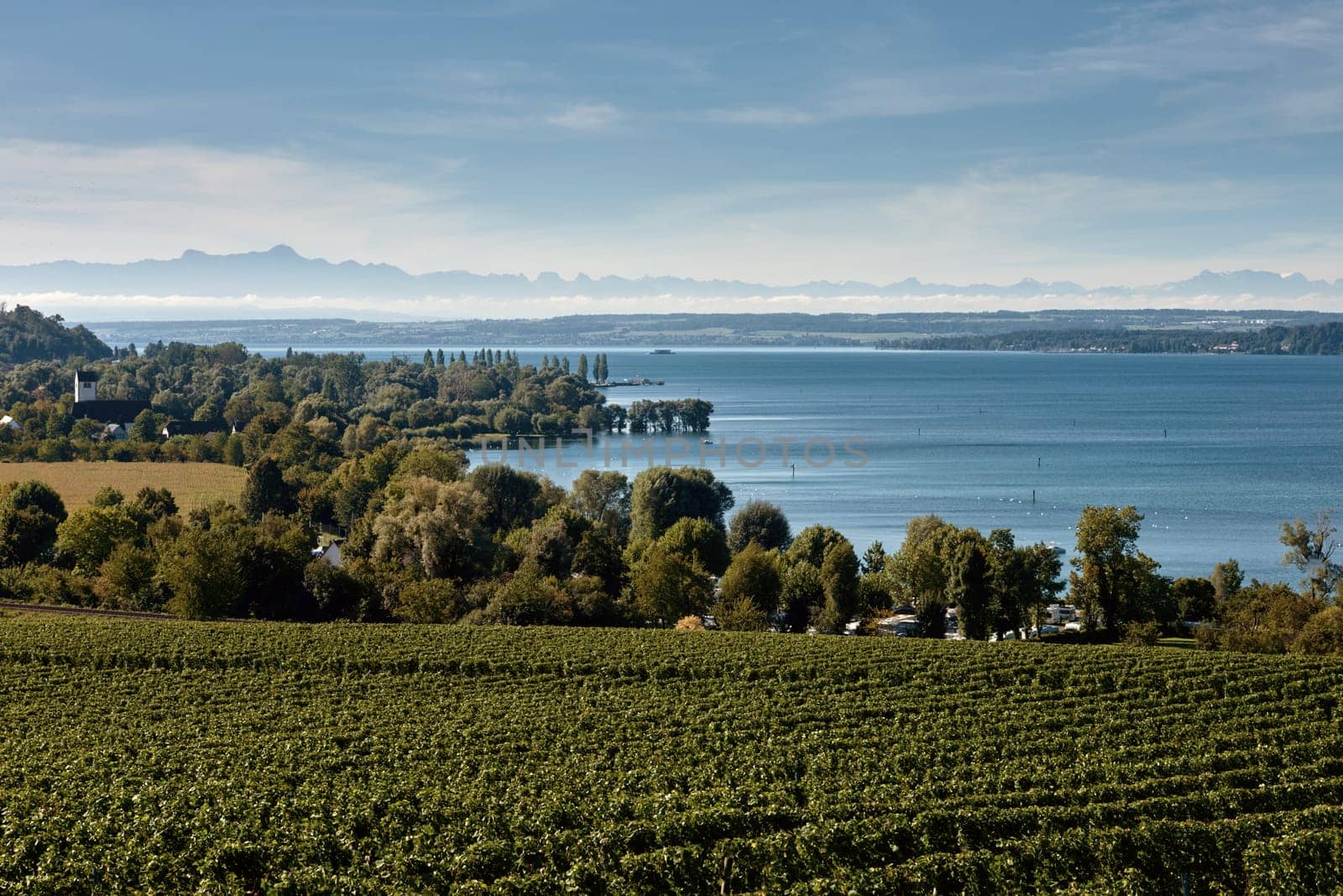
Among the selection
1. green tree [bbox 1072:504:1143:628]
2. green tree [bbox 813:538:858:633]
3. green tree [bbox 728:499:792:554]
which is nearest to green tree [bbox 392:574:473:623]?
green tree [bbox 813:538:858:633]

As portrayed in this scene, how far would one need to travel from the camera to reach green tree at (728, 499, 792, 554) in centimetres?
5547

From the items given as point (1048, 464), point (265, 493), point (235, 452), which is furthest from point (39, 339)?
point (1048, 464)

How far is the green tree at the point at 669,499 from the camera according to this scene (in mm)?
59594

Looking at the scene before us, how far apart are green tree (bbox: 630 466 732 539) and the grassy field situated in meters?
23.5

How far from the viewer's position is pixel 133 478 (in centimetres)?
7325

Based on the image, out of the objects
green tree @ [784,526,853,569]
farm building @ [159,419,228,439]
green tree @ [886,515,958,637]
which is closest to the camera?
green tree @ [886,515,958,637]

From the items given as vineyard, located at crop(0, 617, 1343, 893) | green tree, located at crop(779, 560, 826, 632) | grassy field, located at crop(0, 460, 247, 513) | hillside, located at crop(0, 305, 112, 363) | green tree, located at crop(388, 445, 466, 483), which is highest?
hillside, located at crop(0, 305, 112, 363)

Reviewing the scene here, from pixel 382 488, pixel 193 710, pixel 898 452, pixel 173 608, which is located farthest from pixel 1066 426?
pixel 193 710

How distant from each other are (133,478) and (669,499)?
3667 centimetres

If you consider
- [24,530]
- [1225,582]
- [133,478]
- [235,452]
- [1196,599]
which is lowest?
[1196,599]

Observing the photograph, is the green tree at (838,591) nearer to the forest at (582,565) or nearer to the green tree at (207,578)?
the forest at (582,565)

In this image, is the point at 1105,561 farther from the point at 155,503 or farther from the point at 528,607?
the point at 155,503

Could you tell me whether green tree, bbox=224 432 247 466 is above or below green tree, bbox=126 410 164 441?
below

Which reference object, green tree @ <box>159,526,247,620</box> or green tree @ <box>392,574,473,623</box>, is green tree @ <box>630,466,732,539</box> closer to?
green tree @ <box>392,574,473,623</box>
